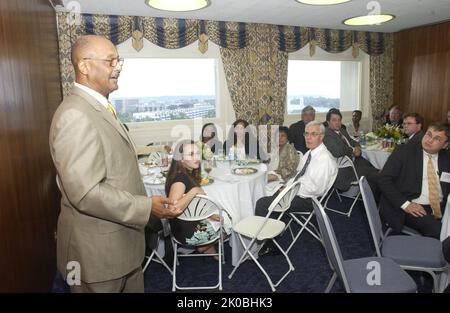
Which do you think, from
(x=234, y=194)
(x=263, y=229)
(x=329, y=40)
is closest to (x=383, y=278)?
(x=263, y=229)

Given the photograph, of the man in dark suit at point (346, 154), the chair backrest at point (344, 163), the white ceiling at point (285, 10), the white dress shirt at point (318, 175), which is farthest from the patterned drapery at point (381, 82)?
the white dress shirt at point (318, 175)

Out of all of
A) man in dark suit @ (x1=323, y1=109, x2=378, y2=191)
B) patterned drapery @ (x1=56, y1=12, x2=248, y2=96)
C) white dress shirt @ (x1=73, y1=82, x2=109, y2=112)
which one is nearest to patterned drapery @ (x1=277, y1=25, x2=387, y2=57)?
patterned drapery @ (x1=56, y1=12, x2=248, y2=96)

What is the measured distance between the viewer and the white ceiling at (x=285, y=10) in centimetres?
480

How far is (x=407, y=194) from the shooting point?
2.96 meters

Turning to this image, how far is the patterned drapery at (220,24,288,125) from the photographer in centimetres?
628

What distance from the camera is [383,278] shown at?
2045mm

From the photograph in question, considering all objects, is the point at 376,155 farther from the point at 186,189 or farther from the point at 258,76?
the point at 186,189

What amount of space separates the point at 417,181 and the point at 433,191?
15 centimetres

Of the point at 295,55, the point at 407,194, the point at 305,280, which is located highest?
the point at 295,55

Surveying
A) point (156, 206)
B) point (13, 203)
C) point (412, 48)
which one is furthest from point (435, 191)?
point (412, 48)

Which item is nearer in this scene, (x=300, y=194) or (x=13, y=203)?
(x=13, y=203)

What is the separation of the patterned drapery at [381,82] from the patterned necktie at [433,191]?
529 cm
